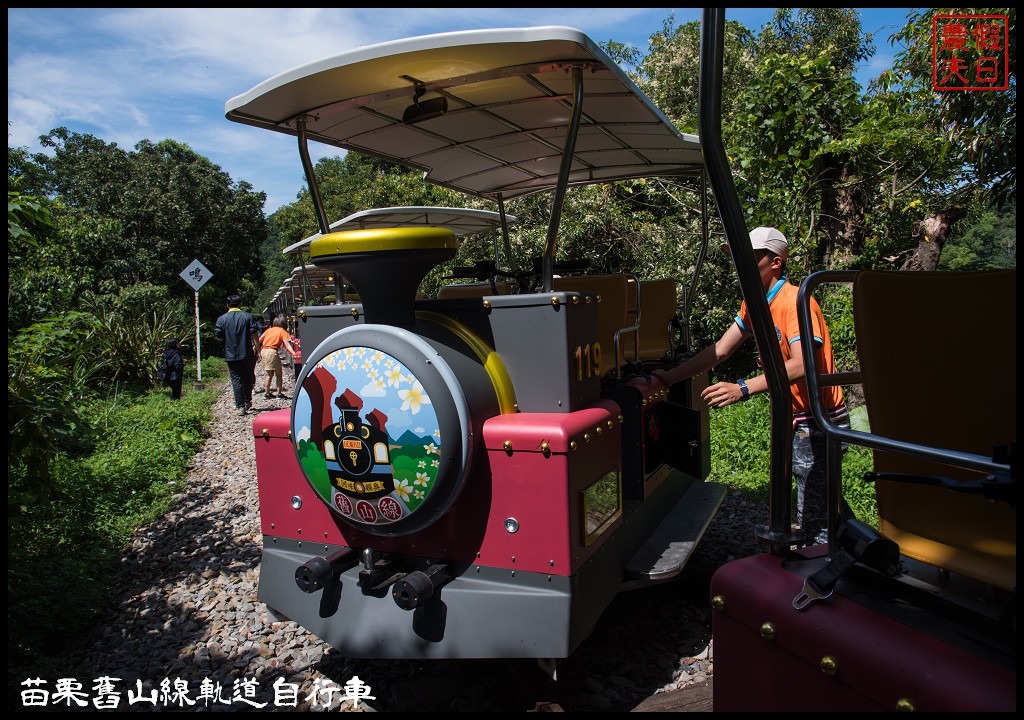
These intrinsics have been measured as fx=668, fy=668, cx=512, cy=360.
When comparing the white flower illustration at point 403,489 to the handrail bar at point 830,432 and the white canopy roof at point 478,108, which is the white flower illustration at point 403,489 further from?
the white canopy roof at point 478,108

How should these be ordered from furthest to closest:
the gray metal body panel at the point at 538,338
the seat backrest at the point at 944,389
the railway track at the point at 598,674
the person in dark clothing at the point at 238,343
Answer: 1. the person in dark clothing at the point at 238,343
2. the railway track at the point at 598,674
3. the gray metal body panel at the point at 538,338
4. the seat backrest at the point at 944,389

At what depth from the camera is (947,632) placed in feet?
4.83

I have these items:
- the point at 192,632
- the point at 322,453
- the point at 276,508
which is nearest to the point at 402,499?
the point at 322,453

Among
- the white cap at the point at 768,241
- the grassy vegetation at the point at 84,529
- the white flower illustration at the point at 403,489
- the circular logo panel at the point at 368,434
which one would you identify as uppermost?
the white cap at the point at 768,241

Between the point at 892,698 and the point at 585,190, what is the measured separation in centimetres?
1020

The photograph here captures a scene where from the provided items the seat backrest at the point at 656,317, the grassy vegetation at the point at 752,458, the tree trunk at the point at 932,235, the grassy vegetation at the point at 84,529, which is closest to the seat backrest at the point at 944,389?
the seat backrest at the point at 656,317

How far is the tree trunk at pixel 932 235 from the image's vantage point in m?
8.74

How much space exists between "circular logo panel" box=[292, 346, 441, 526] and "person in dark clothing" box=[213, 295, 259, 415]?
756 centimetres

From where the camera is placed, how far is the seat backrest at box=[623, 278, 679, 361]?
493cm

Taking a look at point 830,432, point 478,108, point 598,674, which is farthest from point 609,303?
point 830,432

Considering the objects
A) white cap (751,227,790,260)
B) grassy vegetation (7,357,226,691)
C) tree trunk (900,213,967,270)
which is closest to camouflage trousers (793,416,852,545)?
white cap (751,227,790,260)

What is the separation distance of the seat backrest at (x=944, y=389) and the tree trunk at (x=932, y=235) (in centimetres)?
824

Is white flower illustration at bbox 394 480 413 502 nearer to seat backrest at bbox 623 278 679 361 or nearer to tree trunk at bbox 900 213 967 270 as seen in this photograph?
seat backrest at bbox 623 278 679 361

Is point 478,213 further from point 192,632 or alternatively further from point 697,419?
point 192,632
